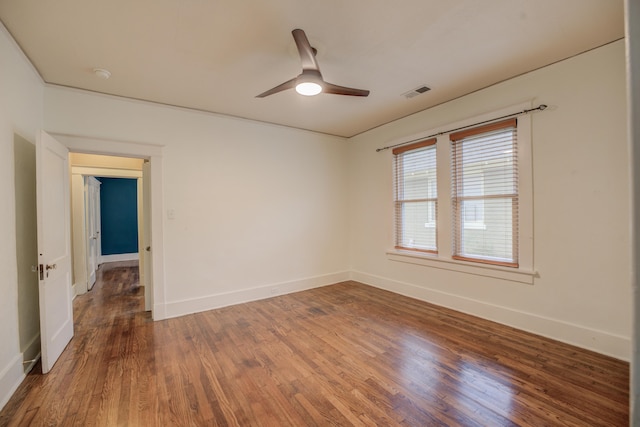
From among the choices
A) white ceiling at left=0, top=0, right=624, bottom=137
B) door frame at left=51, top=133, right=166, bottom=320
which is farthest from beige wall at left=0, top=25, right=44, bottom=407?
door frame at left=51, top=133, right=166, bottom=320

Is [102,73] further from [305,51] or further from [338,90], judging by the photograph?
[338,90]

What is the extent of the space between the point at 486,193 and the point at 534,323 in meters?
1.47

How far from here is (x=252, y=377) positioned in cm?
239

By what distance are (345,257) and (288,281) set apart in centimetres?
127

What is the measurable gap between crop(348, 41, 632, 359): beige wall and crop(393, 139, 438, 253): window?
2.33 feet

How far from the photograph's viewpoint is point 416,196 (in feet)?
14.3

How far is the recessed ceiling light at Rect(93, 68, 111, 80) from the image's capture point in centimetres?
281

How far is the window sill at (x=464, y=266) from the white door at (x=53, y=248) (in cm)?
408

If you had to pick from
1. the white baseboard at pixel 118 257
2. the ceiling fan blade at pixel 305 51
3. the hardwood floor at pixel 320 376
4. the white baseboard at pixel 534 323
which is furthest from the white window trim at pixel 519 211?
the white baseboard at pixel 118 257

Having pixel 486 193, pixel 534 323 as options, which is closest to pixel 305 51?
pixel 486 193

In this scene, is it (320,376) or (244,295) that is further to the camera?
(244,295)

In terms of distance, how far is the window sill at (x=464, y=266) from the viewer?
3.15 m

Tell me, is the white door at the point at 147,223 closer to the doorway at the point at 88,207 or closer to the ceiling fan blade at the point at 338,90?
the doorway at the point at 88,207

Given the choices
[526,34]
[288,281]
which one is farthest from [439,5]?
[288,281]
